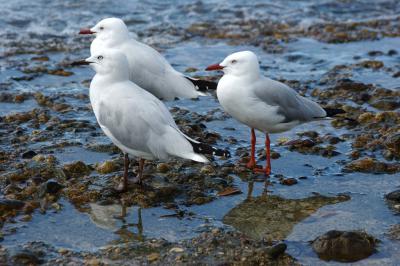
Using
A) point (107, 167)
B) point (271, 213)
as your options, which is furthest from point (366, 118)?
point (107, 167)

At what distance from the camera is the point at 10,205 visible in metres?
5.52

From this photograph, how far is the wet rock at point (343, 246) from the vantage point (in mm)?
4898

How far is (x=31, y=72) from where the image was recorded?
9.77m

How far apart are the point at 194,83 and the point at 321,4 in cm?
778

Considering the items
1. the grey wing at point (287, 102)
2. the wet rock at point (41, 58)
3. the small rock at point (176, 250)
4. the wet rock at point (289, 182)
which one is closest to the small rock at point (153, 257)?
the small rock at point (176, 250)

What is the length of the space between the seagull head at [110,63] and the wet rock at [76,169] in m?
0.91

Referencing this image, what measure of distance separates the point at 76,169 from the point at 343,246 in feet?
8.77

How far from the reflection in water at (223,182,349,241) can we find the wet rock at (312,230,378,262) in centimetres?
38

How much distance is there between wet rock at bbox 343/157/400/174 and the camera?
21.3 feet

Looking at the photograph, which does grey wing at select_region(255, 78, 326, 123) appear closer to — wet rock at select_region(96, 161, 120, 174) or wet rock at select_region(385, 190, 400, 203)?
wet rock at select_region(385, 190, 400, 203)

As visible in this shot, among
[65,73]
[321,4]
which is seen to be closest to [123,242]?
[65,73]

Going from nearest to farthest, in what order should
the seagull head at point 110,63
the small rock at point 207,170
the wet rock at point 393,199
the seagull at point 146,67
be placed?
the wet rock at point 393,199 → the seagull head at point 110,63 → the small rock at point 207,170 → the seagull at point 146,67

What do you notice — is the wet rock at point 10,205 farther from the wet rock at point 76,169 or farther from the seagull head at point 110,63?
the seagull head at point 110,63

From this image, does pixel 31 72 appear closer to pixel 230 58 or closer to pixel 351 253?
pixel 230 58
